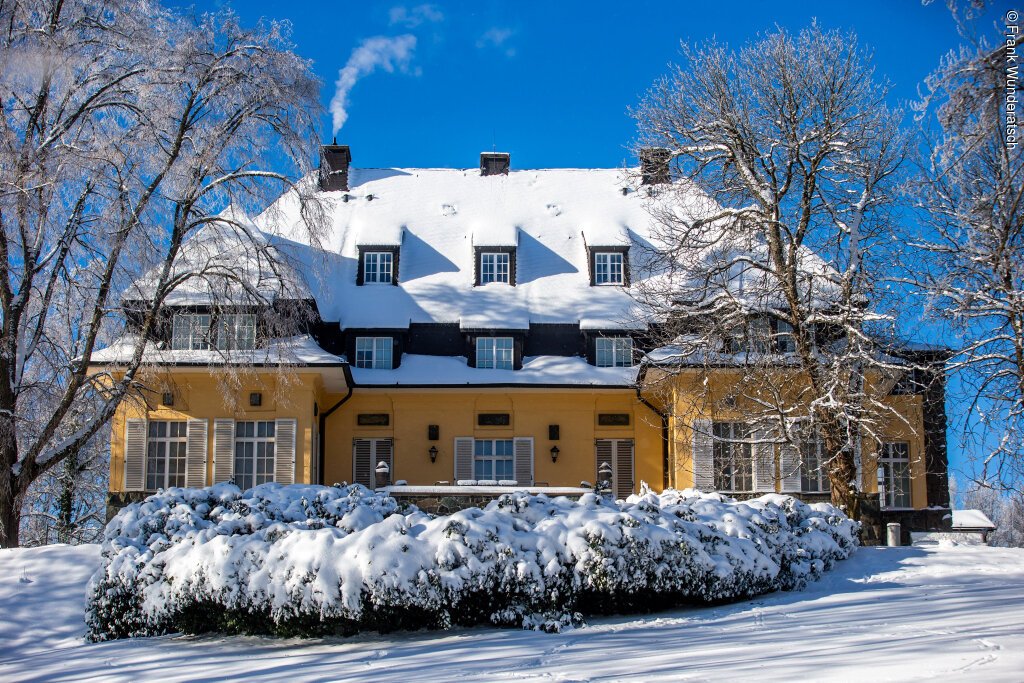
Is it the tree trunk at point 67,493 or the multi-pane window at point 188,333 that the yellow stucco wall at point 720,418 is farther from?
the tree trunk at point 67,493

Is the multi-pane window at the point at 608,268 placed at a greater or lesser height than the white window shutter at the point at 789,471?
greater

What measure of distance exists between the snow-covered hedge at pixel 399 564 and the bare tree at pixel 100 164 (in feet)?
18.2

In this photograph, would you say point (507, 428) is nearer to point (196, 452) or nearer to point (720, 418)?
point (720, 418)

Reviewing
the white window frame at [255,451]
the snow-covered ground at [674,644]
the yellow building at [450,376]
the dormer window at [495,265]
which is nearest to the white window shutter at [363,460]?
the yellow building at [450,376]

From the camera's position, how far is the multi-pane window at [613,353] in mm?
25188

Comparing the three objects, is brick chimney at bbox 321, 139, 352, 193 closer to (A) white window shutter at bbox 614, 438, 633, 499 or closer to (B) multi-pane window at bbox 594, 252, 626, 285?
(B) multi-pane window at bbox 594, 252, 626, 285

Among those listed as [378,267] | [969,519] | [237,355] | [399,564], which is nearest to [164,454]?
[237,355]

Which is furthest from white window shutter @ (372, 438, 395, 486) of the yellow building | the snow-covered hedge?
the snow-covered hedge

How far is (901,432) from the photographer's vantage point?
24906mm

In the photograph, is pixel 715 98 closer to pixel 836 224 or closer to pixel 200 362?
pixel 836 224

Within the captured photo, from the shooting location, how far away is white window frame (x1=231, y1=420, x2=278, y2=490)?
74.5ft

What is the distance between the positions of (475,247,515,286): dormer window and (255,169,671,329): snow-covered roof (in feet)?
0.57

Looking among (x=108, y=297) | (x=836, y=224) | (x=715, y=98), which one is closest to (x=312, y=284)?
(x=108, y=297)

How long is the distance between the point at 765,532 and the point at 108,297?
11645 mm
